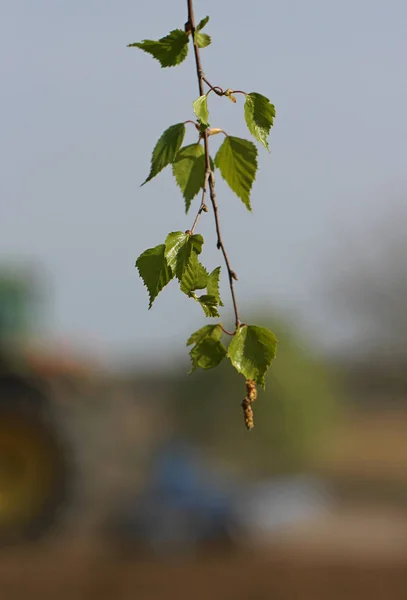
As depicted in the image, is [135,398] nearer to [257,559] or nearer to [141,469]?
[141,469]

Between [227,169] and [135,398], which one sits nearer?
[227,169]

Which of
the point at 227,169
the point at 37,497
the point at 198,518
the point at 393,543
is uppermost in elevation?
the point at 227,169

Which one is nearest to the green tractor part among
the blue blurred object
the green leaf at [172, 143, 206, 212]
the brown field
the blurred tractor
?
the blurred tractor

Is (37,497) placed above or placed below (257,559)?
above

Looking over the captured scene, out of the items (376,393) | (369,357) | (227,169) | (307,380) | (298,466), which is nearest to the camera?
(227,169)

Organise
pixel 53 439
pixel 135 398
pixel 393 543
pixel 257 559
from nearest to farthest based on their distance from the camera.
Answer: pixel 53 439 → pixel 257 559 → pixel 393 543 → pixel 135 398

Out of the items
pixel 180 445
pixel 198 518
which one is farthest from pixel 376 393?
pixel 198 518

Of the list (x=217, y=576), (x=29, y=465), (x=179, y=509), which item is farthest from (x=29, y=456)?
(x=217, y=576)

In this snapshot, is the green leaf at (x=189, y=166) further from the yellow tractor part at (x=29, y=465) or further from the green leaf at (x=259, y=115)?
the yellow tractor part at (x=29, y=465)
